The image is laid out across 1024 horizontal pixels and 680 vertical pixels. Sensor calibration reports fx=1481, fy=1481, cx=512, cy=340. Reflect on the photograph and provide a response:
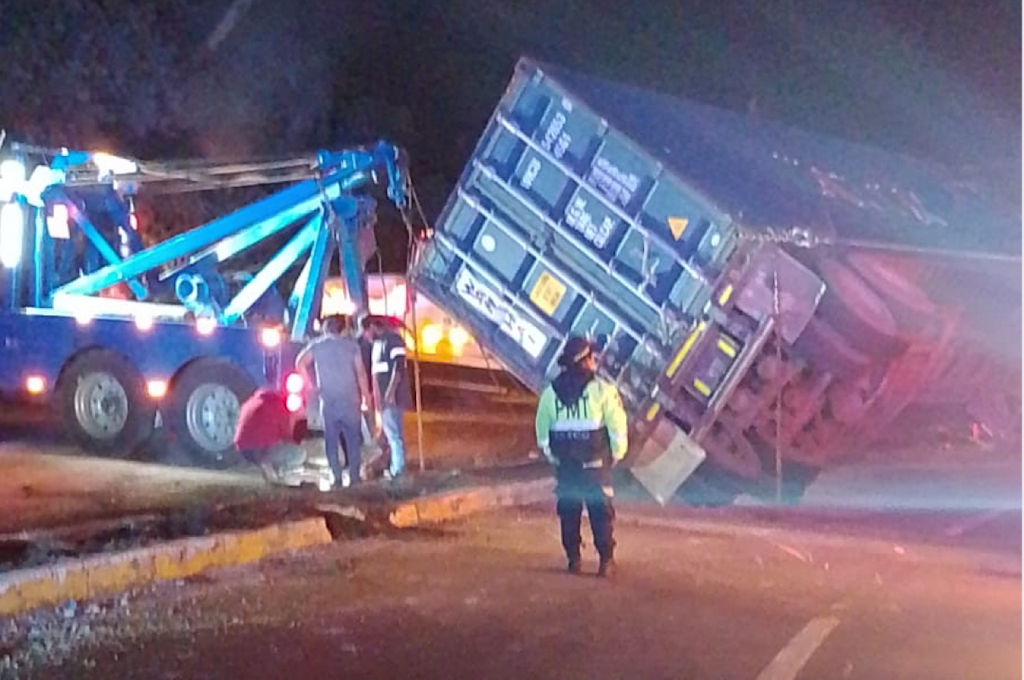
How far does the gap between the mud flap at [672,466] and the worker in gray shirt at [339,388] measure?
223 centimetres

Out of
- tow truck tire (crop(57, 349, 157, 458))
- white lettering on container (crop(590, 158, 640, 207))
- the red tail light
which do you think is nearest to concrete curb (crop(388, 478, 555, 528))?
the red tail light

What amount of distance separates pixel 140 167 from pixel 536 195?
185 inches

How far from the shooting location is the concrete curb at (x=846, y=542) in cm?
980

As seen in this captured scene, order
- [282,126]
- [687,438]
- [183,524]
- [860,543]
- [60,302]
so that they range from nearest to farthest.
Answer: [183,524]
[860,543]
[687,438]
[60,302]
[282,126]

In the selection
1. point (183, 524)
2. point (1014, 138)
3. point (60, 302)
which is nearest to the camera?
point (183, 524)

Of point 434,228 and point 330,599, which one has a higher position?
point 434,228

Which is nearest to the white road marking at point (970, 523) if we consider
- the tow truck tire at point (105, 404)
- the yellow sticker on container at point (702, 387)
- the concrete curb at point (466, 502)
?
the yellow sticker on container at point (702, 387)

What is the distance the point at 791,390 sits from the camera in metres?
11.4

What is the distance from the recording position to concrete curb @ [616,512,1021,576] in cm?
980

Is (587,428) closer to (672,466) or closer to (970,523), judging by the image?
(672,466)

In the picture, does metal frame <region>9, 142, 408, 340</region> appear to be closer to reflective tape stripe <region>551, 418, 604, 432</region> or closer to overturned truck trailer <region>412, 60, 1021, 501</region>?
overturned truck trailer <region>412, 60, 1021, 501</region>

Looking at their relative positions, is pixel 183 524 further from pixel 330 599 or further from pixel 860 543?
pixel 860 543

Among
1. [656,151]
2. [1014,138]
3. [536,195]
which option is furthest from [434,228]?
[1014,138]

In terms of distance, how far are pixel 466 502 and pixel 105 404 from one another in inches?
174
